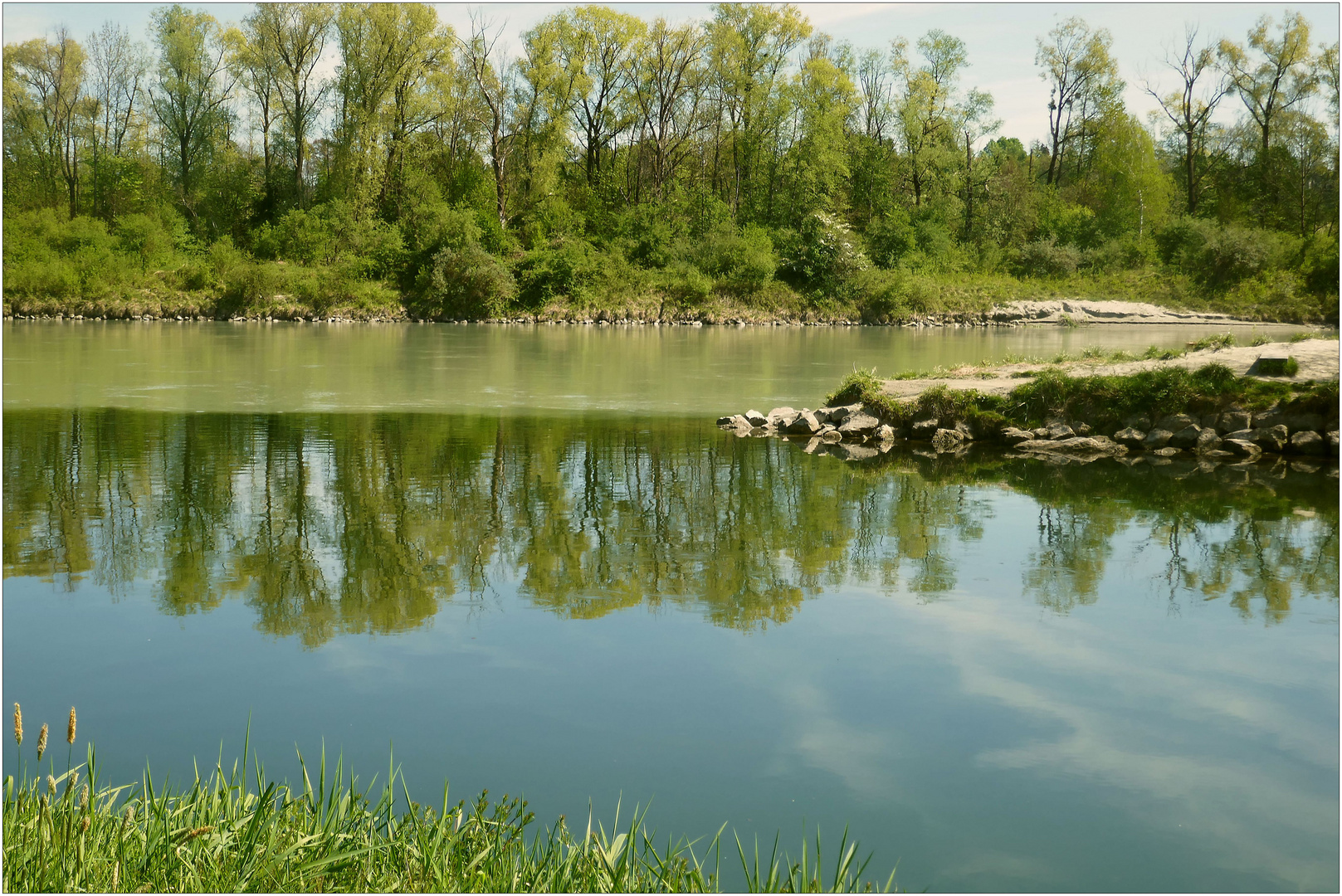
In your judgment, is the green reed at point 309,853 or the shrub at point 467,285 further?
the shrub at point 467,285

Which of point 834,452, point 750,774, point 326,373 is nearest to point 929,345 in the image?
point 326,373

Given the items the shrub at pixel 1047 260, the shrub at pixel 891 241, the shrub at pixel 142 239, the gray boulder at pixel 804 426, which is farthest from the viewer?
the shrub at pixel 1047 260

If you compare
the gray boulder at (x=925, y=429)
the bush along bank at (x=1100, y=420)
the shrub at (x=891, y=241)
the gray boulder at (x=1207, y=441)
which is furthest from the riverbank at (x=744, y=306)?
the gray boulder at (x=925, y=429)

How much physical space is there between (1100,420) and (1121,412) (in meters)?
0.33

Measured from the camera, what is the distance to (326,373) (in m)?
27.5

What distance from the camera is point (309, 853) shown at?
408 centimetres

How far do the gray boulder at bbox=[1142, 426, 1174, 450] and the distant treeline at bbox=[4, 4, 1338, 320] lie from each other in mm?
42733

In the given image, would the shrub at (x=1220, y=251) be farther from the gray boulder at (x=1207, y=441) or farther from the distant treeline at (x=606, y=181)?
the gray boulder at (x=1207, y=441)

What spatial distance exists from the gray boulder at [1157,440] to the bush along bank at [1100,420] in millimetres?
17

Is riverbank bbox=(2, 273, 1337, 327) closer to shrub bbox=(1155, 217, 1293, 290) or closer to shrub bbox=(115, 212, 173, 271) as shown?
shrub bbox=(1155, 217, 1293, 290)

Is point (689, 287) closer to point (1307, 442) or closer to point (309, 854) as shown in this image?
point (1307, 442)

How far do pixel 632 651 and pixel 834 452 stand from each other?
9866mm

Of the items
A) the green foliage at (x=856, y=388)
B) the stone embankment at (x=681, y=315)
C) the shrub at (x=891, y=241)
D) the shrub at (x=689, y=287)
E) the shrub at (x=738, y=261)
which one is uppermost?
the shrub at (x=891, y=241)

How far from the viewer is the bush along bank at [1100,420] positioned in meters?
16.6
